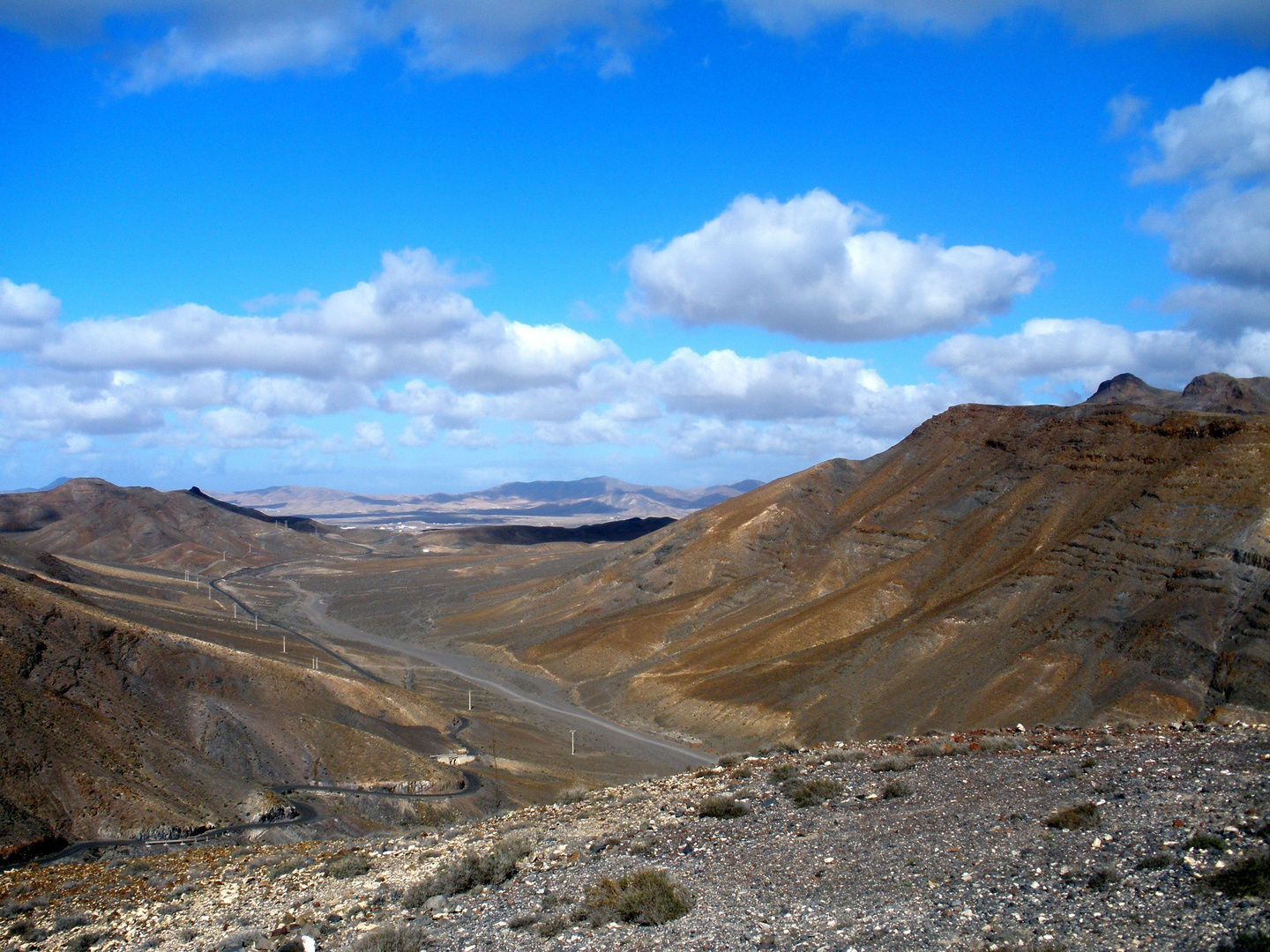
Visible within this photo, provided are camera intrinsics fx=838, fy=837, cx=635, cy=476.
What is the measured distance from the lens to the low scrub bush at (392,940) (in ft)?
34.4

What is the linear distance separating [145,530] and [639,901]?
601 feet

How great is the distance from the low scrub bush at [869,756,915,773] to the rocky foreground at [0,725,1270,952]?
0.15 feet

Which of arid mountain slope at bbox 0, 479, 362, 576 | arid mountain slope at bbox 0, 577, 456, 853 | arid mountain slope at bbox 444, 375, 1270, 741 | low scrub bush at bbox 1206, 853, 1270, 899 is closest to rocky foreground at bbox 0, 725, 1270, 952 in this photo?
low scrub bush at bbox 1206, 853, 1270, 899

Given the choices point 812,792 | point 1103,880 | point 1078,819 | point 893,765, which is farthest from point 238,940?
point 1078,819

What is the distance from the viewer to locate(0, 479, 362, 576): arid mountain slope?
15762 centimetres

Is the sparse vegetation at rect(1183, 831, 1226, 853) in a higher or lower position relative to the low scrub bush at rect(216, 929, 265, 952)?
higher

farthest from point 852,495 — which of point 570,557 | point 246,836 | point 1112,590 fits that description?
point 246,836

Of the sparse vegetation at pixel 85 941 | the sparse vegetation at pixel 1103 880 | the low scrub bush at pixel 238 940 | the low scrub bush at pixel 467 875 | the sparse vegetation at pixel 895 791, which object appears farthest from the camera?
the sparse vegetation at pixel 895 791

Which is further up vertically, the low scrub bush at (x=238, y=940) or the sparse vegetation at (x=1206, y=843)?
the sparse vegetation at (x=1206, y=843)

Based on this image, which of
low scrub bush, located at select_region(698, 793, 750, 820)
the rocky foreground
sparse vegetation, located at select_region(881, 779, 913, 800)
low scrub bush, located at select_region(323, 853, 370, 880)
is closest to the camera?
the rocky foreground

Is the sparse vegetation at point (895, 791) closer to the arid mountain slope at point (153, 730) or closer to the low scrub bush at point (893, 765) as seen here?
the low scrub bush at point (893, 765)

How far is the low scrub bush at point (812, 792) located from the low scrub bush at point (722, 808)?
0.94 m

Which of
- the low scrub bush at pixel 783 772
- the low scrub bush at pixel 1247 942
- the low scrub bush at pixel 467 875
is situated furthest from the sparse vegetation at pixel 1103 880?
the low scrub bush at pixel 467 875

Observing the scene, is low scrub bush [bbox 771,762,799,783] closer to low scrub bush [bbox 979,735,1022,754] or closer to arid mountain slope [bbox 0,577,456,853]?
low scrub bush [bbox 979,735,1022,754]
